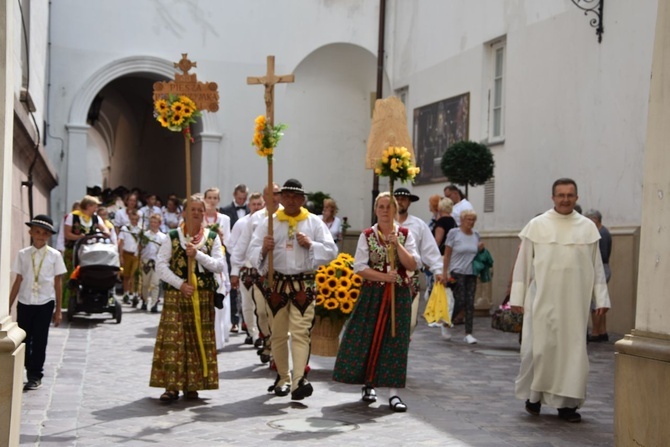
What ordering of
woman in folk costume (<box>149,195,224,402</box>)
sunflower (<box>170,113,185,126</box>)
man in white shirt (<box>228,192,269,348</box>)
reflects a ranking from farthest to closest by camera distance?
man in white shirt (<box>228,192,269,348</box>)
sunflower (<box>170,113,185,126</box>)
woman in folk costume (<box>149,195,224,402</box>)

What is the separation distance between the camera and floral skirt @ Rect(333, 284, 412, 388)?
32.7ft

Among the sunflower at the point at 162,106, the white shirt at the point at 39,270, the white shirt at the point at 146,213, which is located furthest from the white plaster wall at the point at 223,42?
the sunflower at the point at 162,106

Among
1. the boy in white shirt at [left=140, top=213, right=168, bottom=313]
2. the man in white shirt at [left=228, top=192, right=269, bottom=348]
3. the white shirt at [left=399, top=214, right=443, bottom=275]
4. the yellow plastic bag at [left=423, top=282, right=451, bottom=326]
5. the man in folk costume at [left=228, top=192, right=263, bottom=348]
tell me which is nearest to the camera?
the white shirt at [left=399, top=214, right=443, bottom=275]

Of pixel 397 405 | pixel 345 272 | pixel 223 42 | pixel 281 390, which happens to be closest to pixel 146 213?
pixel 223 42

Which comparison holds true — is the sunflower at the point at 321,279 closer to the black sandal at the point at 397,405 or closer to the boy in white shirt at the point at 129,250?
the black sandal at the point at 397,405

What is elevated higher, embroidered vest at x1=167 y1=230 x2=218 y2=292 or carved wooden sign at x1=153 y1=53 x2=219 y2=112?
carved wooden sign at x1=153 y1=53 x2=219 y2=112

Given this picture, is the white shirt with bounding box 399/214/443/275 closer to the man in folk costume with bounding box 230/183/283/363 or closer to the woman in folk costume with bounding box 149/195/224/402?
the man in folk costume with bounding box 230/183/283/363

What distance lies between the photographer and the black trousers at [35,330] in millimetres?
10336

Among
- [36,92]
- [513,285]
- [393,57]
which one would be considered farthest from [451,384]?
[393,57]

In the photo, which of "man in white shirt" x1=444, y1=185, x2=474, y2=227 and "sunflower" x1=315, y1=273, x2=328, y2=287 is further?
"man in white shirt" x1=444, y1=185, x2=474, y2=227

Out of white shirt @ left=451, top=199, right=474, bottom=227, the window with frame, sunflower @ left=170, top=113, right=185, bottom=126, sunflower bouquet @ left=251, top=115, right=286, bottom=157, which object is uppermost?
the window with frame

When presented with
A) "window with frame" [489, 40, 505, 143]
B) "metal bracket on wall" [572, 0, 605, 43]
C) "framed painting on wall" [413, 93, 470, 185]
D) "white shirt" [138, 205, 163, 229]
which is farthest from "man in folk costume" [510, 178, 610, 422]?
"framed painting on wall" [413, 93, 470, 185]

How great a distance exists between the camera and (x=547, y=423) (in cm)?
937

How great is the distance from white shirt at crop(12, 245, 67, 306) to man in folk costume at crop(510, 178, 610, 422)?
406 centimetres
